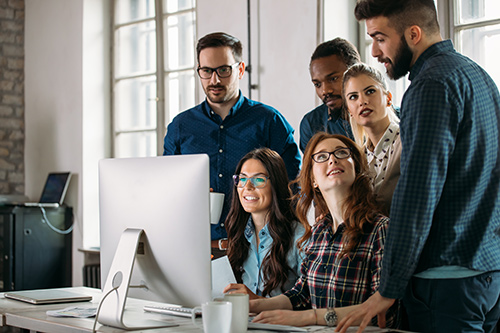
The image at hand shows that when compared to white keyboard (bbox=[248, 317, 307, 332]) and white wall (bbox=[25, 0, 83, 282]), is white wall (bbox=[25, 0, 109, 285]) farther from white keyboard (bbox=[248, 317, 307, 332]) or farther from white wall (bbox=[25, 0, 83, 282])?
white keyboard (bbox=[248, 317, 307, 332])

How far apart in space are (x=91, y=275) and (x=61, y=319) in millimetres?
3652

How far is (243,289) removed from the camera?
2.14 meters

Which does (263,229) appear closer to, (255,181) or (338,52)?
(255,181)

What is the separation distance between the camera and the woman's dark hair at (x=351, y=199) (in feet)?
6.80

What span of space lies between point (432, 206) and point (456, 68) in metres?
0.39

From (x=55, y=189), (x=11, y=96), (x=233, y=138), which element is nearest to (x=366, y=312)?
(x=233, y=138)

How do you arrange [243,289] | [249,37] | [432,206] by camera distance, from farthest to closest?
[249,37] < [243,289] < [432,206]

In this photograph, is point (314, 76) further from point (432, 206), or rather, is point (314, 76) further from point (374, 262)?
point (432, 206)

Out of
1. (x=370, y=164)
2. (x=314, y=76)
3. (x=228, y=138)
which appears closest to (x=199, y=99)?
(x=228, y=138)

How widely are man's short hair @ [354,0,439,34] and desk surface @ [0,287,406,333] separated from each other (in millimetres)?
875

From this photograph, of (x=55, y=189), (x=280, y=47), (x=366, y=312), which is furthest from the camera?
(x=55, y=189)

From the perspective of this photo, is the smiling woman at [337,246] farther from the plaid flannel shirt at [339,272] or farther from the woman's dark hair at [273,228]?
the woman's dark hair at [273,228]

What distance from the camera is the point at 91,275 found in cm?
554

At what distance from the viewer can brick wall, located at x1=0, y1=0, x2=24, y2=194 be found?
6.19m
